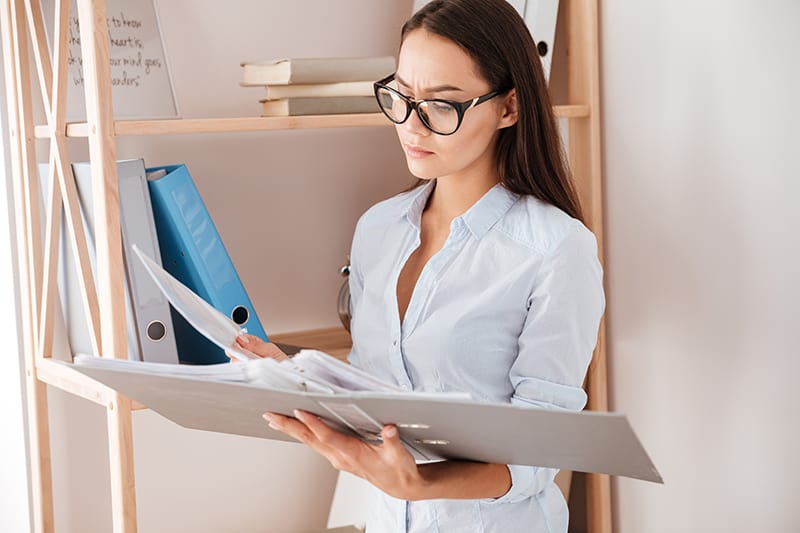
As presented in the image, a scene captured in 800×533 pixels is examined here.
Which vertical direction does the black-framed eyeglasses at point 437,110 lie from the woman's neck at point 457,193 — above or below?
above

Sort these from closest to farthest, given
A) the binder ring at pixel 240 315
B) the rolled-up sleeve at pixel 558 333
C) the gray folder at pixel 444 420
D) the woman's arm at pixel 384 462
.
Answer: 1. the gray folder at pixel 444 420
2. the woman's arm at pixel 384 462
3. the rolled-up sleeve at pixel 558 333
4. the binder ring at pixel 240 315

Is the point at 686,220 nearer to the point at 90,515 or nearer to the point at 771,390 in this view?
the point at 771,390

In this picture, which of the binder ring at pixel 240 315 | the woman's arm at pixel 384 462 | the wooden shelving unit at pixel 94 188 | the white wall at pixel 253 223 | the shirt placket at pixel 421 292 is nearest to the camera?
the woman's arm at pixel 384 462

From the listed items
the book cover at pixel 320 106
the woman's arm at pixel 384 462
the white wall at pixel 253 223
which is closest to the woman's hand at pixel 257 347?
the woman's arm at pixel 384 462

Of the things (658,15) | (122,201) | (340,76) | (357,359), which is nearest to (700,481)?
(357,359)

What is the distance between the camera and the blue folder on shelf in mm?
1464

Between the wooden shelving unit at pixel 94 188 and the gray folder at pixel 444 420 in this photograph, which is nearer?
the gray folder at pixel 444 420

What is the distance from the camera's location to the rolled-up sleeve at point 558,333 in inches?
44.9

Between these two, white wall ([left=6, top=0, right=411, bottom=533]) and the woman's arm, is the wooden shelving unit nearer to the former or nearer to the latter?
white wall ([left=6, top=0, right=411, bottom=533])

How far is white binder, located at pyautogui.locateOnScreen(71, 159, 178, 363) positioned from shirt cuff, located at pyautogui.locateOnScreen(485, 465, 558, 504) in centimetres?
57

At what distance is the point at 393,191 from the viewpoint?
2.02 meters

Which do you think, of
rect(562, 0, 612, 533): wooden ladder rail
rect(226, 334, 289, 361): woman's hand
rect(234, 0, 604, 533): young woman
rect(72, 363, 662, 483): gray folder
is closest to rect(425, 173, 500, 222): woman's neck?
rect(234, 0, 604, 533): young woman

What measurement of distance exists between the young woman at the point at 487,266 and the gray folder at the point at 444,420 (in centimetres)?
15

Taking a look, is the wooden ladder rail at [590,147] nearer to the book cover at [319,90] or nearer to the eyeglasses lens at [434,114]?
the book cover at [319,90]
